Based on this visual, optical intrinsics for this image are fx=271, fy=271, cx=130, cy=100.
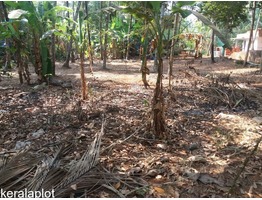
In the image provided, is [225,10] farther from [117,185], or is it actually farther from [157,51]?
[117,185]

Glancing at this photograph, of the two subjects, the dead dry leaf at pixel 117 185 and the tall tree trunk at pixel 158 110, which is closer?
the dead dry leaf at pixel 117 185

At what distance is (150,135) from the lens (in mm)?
3742

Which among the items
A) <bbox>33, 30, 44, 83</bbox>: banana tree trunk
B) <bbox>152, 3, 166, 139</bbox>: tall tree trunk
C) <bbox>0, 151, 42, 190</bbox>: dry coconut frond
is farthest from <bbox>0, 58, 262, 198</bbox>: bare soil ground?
<bbox>33, 30, 44, 83</bbox>: banana tree trunk

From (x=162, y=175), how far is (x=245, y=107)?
11.2ft

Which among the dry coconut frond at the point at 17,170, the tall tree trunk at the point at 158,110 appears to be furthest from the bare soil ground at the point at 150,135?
the dry coconut frond at the point at 17,170

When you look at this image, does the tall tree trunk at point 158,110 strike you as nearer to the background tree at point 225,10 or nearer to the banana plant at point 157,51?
the banana plant at point 157,51

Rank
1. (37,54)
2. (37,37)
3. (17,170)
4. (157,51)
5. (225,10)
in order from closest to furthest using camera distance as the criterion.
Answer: (17,170) → (157,51) → (37,37) → (37,54) → (225,10)

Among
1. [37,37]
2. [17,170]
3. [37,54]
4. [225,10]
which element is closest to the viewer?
[17,170]

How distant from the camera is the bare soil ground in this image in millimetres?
2646

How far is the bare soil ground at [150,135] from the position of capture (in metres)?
2.65

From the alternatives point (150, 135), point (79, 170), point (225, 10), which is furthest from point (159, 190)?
point (225, 10)

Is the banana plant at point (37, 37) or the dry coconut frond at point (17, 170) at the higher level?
the banana plant at point (37, 37)

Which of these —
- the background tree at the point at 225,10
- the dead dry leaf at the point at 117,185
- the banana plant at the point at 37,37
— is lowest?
the dead dry leaf at the point at 117,185

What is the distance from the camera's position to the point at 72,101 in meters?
5.59
